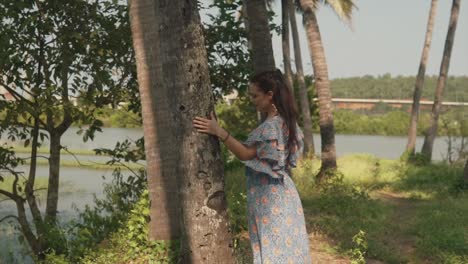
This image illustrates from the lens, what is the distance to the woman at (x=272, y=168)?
137 inches

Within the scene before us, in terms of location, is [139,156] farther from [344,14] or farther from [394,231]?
[344,14]

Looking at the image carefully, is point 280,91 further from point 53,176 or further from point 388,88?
point 388,88

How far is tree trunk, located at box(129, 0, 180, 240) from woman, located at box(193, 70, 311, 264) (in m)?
2.75

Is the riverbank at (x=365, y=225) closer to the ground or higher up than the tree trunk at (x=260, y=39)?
closer to the ground

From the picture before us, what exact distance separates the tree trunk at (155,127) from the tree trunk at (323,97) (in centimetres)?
633

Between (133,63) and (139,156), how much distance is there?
1475mm

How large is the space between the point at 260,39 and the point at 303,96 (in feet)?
44.7

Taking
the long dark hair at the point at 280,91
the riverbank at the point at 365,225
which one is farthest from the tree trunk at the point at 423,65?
the long dark hair at the point at 280,91

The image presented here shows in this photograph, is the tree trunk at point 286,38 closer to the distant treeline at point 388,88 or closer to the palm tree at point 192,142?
the palm tree at point 192,142

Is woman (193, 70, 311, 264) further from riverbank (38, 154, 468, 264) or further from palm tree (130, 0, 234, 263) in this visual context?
riverbank (38, 154, 468, 264)

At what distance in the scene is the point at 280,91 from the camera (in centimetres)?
348

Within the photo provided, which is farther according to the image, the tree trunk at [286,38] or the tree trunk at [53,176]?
the tree trunk at [286,38]

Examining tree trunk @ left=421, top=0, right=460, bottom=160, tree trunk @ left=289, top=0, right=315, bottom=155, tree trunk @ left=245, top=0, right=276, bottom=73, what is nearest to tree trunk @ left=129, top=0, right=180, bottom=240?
tree trunk @ left=245, top=0, right=276, bottom=73

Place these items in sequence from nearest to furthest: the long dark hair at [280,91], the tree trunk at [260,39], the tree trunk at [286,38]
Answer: the long dark hair at [280,91] → the tree trunk at [260,39] → the tree trunk at [286,38]
